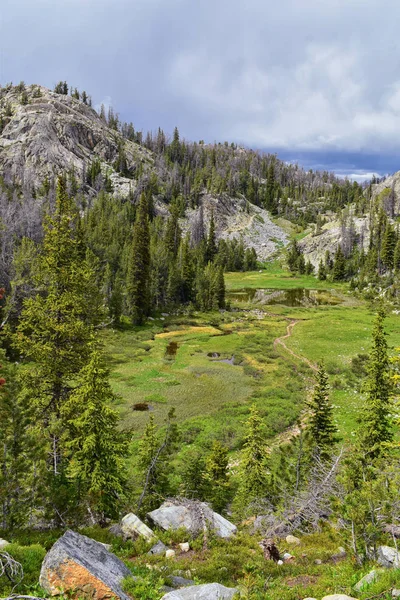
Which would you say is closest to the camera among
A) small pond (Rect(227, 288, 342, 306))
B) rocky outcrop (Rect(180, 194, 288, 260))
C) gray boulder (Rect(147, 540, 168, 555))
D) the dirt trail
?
gray boulder (Rect(147, 540, 168, 555))

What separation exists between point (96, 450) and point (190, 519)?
4.48m

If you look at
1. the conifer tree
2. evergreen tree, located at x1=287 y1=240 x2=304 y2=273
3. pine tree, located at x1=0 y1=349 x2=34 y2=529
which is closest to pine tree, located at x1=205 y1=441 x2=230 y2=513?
the conifer tree

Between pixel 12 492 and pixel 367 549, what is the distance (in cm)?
1011

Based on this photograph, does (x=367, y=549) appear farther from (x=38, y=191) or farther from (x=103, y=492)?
(x=38, y=191)

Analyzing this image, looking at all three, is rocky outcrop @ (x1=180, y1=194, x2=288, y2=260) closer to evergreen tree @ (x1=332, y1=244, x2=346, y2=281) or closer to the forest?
evergreen tree @ (x1=332, y1=244, x2=346, y2=281)

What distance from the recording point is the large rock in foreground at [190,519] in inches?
517

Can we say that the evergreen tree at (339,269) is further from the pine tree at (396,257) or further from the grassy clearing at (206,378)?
the grassy clearing at (206,378)

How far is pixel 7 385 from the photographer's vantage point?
35.9ft

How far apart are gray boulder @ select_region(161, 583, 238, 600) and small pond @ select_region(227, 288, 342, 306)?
85724 millimetres

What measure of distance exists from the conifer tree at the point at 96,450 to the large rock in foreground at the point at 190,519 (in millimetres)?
1895

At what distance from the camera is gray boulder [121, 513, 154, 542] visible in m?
12.2

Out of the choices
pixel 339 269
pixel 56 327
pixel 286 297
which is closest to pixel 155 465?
pixel 56 327

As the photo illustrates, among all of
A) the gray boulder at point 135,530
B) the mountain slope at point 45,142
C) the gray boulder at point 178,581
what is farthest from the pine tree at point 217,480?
the mountain slope at point 45,142

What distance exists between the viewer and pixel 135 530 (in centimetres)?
1241
